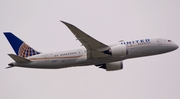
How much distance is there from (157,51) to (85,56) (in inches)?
421

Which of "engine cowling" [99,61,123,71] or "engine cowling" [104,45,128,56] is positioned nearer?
"engine cowling" [104,45,128,56]

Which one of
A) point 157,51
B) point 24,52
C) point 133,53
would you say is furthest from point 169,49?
point 24,52

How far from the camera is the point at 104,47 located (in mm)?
43688

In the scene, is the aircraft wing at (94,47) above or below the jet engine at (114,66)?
above

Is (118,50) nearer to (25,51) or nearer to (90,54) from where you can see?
(90,54)

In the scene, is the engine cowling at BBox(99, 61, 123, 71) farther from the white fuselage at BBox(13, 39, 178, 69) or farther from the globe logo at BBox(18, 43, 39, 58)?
the globe logo at BBox(18, 43, 39, 58)

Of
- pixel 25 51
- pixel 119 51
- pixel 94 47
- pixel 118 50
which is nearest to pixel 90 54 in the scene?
pixel 94 47

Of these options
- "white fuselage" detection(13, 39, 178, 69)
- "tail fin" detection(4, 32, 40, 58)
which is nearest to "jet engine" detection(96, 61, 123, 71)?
"white fuselage" detection(13, 39, 178, 69)

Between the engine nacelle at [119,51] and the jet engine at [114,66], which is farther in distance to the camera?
the jet engine at [114,66]

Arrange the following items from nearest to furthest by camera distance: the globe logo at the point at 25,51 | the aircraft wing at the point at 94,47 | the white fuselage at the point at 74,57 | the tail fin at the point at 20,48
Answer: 1. the aircraft wing at the point at 94,47
2. the white fuselage at the point at 74,57
3. the globe logo at the point at 25,51
4. the tail fin at the point at 20,48

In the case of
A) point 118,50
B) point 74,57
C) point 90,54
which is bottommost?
point 74,57

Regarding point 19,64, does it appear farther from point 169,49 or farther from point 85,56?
point 169,49

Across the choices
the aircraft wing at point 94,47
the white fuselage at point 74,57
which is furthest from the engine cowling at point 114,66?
the aircraft wing at point 94,47

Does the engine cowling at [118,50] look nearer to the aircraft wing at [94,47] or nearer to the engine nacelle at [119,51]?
the engine nacelle at [119,51]
